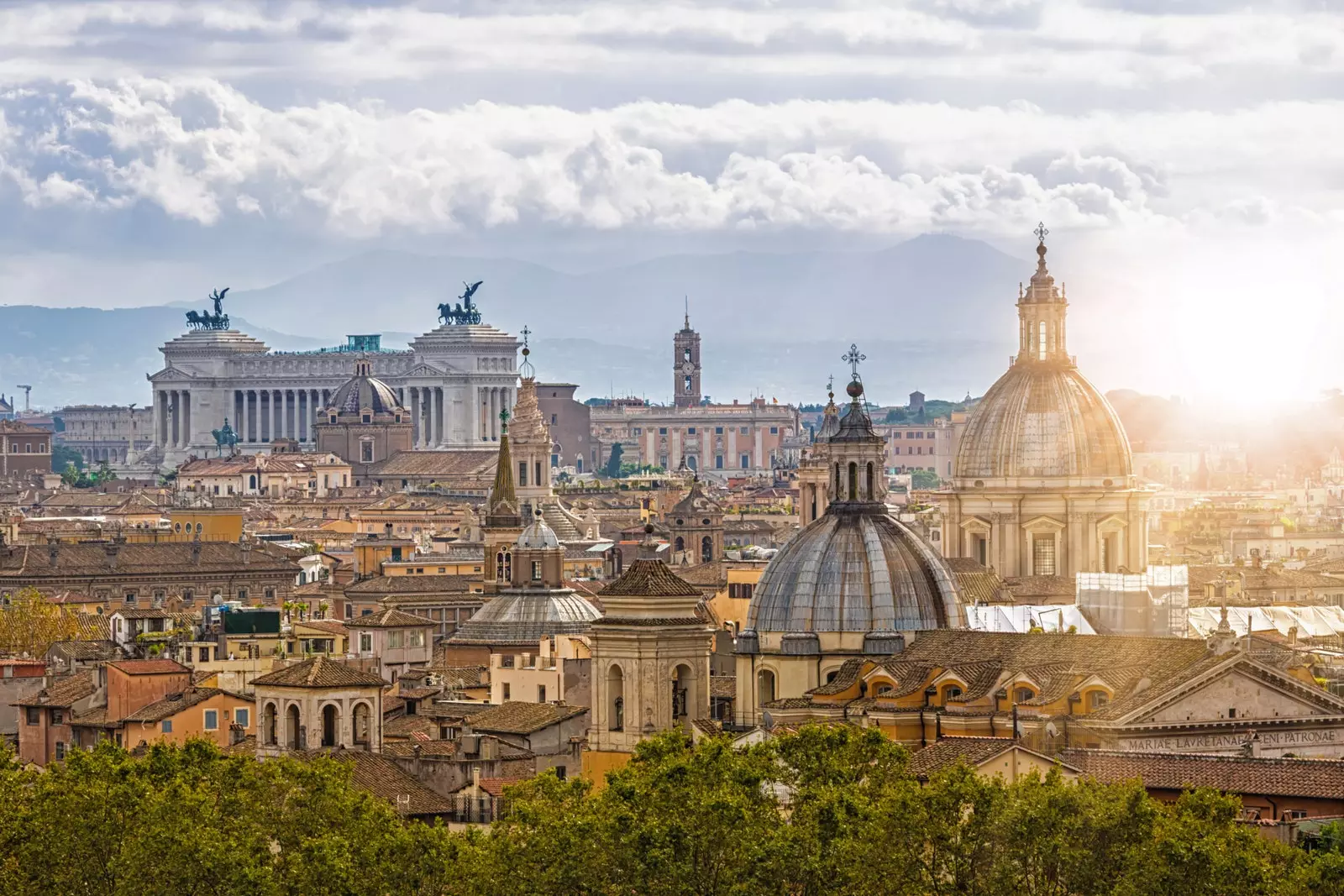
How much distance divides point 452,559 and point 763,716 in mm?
70730

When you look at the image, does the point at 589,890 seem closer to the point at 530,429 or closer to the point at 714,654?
the point at 714,654

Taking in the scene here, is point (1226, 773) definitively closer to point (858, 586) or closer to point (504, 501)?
point (858, 586)

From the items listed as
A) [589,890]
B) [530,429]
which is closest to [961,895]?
[589,890]

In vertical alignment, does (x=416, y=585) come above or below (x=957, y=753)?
above

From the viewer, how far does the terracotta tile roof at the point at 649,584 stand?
66.8 m

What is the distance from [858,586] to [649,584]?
331 centimetres

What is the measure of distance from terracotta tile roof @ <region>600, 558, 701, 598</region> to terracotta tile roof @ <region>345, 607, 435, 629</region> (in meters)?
24.5

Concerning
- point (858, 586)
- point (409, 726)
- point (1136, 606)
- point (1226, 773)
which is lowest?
point (409, 726)

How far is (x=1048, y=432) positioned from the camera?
102m

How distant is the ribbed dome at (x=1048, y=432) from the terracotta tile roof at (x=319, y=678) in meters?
32.7

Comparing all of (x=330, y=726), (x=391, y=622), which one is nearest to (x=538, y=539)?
(x=391, y=622)

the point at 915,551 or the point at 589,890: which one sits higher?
the point at 915,551

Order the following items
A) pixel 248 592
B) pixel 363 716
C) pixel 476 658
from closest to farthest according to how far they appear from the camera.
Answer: pixel 363 716
pixel 476 658
pixel 248 592

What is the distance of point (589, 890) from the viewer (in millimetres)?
51750
